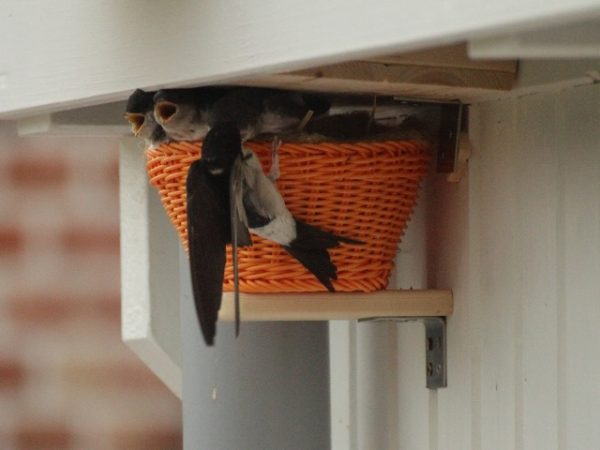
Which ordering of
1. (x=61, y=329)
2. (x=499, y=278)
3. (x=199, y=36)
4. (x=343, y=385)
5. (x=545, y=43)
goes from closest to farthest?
(x=545, y=43) → (x=199, y=36) → (x=499, y=278) → (x=343, y=385) → (x=61, y=329)

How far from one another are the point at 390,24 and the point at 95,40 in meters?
0.49

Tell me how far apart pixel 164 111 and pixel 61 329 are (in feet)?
2.46

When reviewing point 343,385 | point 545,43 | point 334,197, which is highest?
point 545,43

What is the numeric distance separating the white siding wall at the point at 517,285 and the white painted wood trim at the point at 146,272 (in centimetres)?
31

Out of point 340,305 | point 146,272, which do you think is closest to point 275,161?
point 340,305

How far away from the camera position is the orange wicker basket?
1.87 meters

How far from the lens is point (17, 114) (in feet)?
6.79

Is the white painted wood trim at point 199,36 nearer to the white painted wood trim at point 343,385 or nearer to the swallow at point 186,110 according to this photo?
the swallow at point 186,110

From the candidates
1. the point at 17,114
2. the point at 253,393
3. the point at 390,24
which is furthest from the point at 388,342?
the point at 390,24

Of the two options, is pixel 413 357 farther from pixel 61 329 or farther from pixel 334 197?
pixel 61 329

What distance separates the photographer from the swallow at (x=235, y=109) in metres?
1.85

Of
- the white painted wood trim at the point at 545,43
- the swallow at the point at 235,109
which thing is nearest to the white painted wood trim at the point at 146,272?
the swallow at the point at 235,109

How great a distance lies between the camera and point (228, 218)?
1.81 meters

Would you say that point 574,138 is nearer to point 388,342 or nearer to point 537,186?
point 537,186
